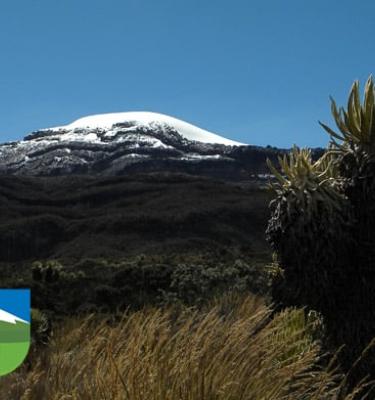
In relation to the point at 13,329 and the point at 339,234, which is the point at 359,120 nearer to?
the point at 339,234

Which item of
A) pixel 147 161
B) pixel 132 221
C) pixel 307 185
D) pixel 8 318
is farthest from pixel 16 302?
pixel 147 161

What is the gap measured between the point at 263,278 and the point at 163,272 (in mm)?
2757

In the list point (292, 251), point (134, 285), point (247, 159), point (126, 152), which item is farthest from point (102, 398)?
point (126, 152)

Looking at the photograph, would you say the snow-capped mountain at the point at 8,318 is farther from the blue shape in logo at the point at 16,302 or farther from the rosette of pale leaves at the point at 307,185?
the rosette of pale leaves at the point at 307,185

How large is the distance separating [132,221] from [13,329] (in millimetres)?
48601

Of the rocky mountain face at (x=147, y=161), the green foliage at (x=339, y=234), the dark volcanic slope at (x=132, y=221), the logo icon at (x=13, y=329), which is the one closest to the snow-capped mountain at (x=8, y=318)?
the logo icon at (x=13, y=329)

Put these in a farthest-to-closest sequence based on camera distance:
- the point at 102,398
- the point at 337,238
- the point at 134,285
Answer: the point at 134,285 → the point at 337,238 → the point at 102,398

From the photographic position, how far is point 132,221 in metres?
52.3

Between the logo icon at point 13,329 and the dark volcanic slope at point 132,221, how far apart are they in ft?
114

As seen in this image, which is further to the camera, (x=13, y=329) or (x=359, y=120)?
(x=359, y=120)

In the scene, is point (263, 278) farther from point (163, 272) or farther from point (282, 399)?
point (282, 399)

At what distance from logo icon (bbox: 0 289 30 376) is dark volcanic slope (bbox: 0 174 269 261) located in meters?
34.7

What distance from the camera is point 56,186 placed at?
87.2 meters

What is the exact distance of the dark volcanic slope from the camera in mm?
47031
